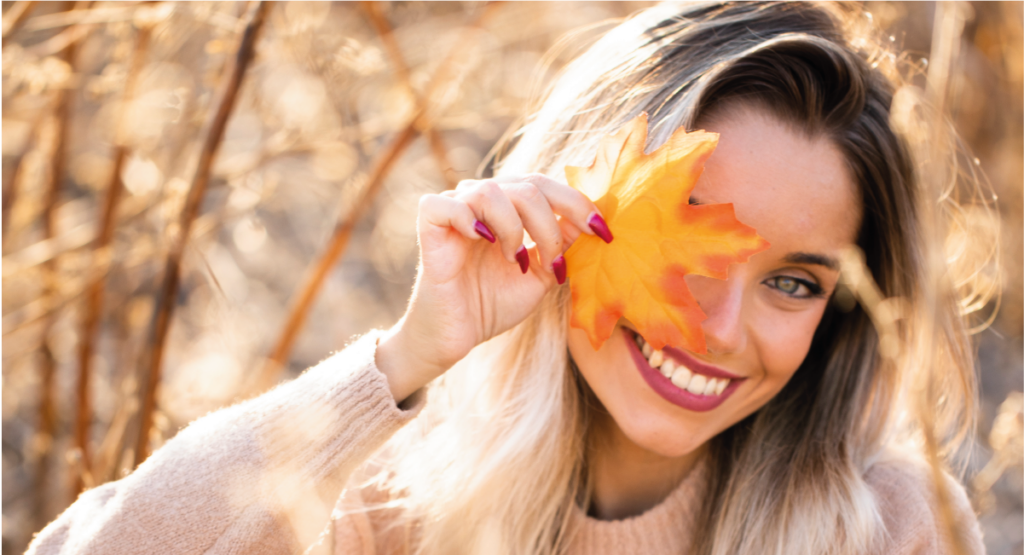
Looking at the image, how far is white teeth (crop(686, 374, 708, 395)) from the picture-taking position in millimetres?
1084

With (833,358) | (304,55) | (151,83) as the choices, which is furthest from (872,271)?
(151,83)

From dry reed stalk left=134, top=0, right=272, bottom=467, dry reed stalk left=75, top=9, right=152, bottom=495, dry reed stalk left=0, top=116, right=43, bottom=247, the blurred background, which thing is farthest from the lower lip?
dry reed stalk left=0, top=116, right=43, bottom=247

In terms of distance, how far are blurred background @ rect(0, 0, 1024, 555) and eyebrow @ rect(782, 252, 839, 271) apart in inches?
13.1

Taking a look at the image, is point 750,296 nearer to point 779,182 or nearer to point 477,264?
point 779,182

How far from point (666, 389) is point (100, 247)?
1178 mm

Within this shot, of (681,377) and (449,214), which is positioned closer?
(449,214)

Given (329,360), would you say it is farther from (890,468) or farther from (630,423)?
(890,468)

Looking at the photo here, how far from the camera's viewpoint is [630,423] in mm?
1107

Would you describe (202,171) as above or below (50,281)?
above

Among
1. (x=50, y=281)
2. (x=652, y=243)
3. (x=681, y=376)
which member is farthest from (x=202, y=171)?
(x=681, y=376)

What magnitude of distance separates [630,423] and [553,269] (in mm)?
388

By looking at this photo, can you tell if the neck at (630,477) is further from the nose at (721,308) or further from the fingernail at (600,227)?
Result: the fingernail at (600,227)

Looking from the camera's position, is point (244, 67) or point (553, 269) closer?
point (553, 269)

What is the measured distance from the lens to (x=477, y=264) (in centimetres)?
95
